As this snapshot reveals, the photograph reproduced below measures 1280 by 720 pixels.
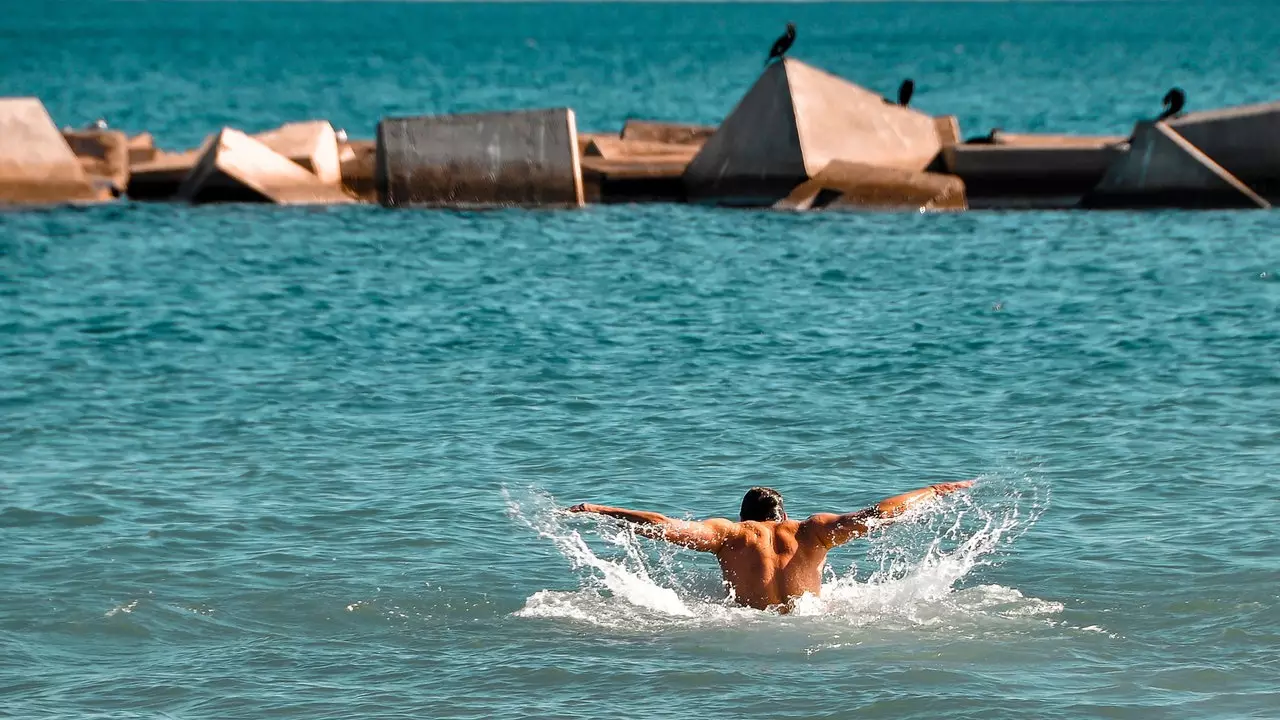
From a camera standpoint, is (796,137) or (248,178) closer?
(796,137)

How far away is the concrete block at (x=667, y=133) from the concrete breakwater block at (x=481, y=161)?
3.91 metres

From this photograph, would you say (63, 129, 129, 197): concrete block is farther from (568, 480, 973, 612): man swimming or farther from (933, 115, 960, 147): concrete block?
(568, 480, 973, 612): man swimming

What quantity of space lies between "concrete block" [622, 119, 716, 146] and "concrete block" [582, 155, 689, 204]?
2.66m

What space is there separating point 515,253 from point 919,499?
14187 mm

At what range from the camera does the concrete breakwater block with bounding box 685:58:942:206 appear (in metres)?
23.4

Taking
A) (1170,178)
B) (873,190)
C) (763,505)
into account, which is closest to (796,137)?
(873,190)

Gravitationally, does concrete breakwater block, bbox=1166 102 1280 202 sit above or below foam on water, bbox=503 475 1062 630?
above

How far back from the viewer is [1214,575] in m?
9.36

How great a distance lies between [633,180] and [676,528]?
17.7 m

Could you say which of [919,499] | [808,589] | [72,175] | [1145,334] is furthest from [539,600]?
[72,175]

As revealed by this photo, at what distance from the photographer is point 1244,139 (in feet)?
76.2

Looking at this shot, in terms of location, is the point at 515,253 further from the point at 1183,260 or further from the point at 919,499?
the point at 919,499

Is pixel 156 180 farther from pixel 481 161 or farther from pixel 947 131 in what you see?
pixel 947 131

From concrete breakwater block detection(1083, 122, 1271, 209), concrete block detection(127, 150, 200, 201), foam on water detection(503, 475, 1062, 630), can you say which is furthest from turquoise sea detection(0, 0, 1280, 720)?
concrete block detection(127, 150, 200, 201)
